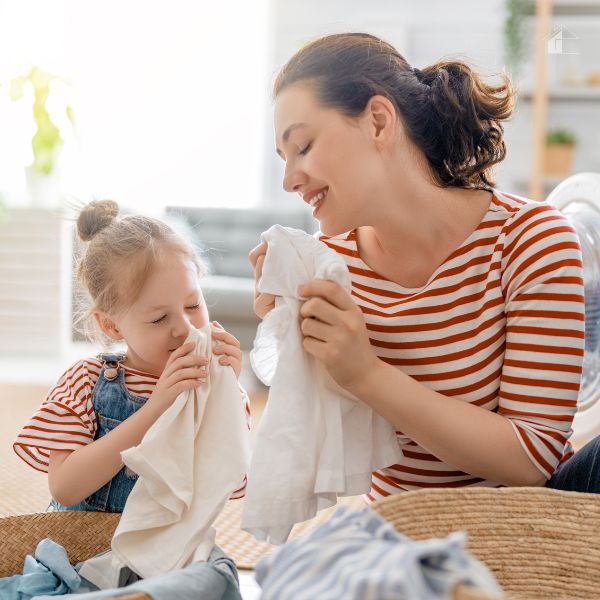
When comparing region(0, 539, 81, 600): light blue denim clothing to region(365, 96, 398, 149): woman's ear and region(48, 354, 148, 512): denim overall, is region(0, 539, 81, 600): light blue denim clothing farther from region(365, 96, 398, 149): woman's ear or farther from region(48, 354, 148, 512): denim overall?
region(365, 96, 398, 149): woman's ear

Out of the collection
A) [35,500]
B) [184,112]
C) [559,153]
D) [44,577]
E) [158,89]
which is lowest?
[35,500]

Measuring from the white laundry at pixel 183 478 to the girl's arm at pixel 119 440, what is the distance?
21 mm

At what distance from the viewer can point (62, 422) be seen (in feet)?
4.26

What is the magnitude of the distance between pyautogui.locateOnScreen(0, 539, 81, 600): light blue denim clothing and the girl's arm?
0.08 meters

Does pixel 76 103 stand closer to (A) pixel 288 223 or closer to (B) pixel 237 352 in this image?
(A) pixel 288 223

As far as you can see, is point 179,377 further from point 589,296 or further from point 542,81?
point 542,81

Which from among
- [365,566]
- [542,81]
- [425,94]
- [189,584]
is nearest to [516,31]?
[542,81]

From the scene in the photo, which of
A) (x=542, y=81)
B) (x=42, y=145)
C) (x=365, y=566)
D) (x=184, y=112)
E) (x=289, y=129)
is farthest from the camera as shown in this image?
(x=184, y=112)

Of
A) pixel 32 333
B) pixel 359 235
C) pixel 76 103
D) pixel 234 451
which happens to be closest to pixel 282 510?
pixel 234 451

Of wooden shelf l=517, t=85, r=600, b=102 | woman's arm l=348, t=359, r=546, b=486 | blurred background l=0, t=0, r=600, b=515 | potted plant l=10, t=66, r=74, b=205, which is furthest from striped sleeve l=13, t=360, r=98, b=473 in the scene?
wooden shelf l=517, t=85, r=600, b=102

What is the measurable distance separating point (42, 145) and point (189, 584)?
3723 mm

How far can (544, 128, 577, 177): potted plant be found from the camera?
4.28 metres

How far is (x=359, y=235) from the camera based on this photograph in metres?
1.44

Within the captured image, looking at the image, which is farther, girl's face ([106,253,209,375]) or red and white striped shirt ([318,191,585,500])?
girl's face ([106,253,209,375])
